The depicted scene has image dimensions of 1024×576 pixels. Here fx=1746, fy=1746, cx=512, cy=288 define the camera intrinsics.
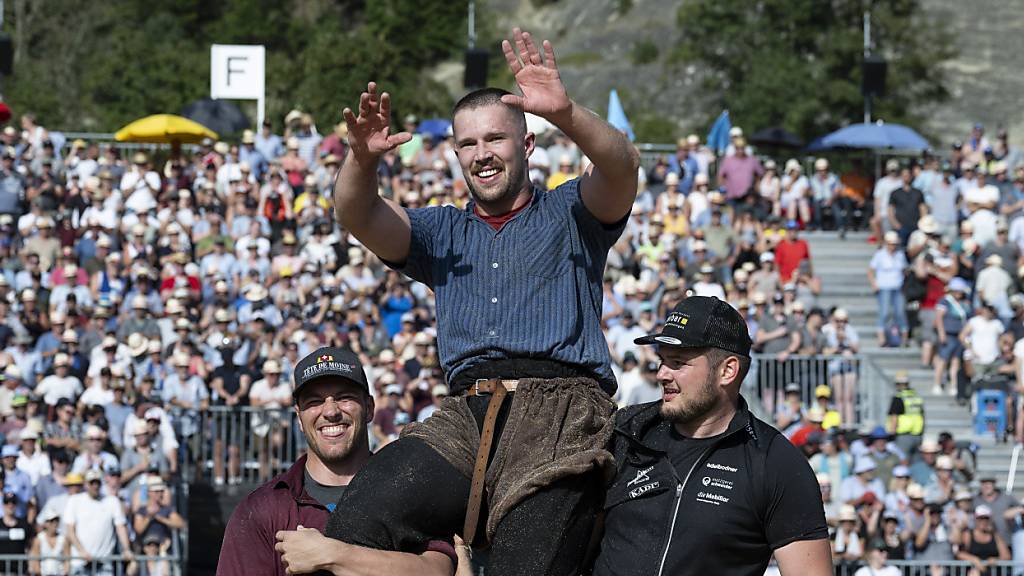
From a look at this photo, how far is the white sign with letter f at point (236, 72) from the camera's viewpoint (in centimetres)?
2525

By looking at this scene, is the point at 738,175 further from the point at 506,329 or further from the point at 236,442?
the point at 506,329

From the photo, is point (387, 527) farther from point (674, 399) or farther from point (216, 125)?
point (216, 125)

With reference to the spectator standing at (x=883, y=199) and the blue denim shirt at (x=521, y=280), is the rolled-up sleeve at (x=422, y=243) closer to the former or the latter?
the blue denim shirt at (x=521, y=280)

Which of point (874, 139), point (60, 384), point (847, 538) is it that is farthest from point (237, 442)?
point (874, 139)

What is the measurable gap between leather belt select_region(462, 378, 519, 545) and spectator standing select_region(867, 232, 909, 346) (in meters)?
14.1

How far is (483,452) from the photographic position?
491 cm

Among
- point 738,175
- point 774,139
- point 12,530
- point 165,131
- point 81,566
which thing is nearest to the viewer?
point 81,566

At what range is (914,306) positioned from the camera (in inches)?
748

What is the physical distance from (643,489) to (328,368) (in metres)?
1.13

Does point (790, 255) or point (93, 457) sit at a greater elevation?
point (790, 255)

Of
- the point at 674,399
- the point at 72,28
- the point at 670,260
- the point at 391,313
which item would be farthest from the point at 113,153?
the point at 72,28

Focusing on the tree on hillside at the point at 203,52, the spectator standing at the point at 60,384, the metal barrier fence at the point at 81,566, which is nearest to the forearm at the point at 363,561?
the metal barrier fence at the point at 81,566

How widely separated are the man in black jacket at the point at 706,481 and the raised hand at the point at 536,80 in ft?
3.20

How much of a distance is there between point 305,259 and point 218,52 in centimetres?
856
